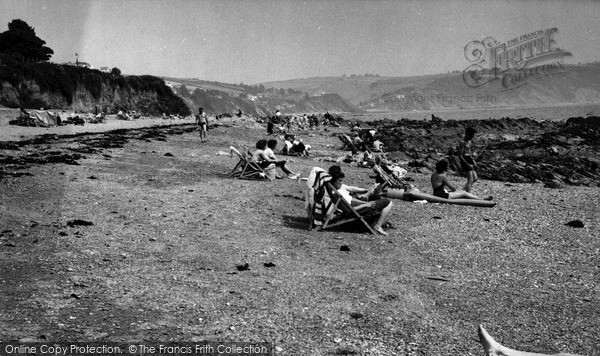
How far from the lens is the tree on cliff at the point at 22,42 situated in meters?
57.8

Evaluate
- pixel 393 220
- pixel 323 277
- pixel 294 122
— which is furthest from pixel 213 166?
pixel 294 122

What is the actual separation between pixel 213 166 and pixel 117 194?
6740mm

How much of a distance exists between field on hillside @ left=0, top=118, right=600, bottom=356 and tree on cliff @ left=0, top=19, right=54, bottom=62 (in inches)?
2044

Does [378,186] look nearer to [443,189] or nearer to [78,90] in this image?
[443,189]

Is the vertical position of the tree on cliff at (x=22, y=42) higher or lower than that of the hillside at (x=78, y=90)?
higher

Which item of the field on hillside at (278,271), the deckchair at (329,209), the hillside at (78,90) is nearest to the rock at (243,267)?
the field on hillside at (278,271)

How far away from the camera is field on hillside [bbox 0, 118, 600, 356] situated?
5.53m

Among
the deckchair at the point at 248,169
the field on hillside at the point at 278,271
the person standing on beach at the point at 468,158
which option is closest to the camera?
the field on hillside at the point at 278,271

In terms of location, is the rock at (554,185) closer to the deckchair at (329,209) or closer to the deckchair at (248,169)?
the deckchair at (248,169)

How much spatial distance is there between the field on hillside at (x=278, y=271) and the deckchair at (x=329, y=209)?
23 cm

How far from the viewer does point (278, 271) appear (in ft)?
25.2

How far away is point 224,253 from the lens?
8.39 m

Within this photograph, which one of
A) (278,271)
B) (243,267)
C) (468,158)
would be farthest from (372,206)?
(468,158)

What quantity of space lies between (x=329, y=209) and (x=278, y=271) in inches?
113
